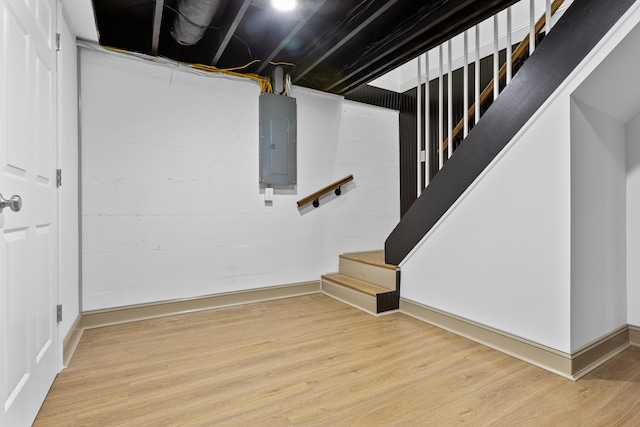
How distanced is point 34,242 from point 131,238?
1.27m

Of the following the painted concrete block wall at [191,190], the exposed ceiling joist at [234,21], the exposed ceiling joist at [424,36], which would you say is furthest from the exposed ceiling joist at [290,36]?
the exposed ceiling joist at [424,36]

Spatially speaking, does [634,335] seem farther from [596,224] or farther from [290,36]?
[290,36]

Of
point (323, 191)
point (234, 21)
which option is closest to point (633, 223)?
point (323, 191)

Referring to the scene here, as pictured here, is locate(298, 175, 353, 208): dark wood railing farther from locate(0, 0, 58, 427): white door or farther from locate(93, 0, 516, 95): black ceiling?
locate(0, 0, 58, 427): white door

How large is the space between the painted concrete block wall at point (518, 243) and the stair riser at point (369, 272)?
1.63 feet

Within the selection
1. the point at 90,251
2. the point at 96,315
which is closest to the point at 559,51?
the point at 90,251

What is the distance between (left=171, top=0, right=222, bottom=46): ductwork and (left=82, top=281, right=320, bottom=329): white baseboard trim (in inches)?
85.2

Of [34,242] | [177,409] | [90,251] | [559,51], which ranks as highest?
[559,51]

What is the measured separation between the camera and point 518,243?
6.39 ft

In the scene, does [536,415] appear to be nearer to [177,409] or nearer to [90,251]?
[177,409]

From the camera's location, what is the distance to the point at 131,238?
2656 mm

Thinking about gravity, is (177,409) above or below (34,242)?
below

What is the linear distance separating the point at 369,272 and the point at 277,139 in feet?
5.25

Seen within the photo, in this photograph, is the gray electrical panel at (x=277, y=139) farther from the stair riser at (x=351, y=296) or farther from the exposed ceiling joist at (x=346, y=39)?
the stair riser at (x=351, y=296)
